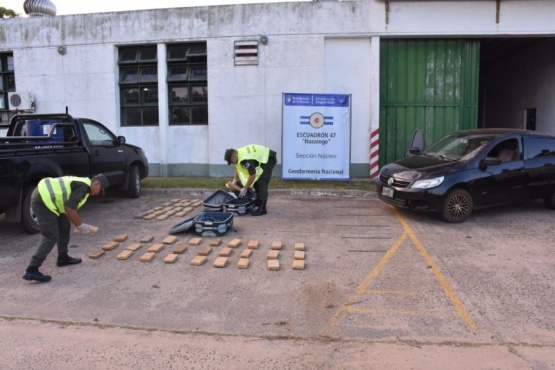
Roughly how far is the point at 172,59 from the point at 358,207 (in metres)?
7.43

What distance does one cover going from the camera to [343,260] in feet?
19.6

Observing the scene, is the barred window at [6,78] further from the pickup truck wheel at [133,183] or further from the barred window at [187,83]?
the pickup truck wheel at [133,183]

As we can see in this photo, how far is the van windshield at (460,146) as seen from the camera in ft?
27.2

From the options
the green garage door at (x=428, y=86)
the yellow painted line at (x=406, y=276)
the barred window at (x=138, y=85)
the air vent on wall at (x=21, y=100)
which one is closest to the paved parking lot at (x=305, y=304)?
the yellow painted line at (x=406, y=276)

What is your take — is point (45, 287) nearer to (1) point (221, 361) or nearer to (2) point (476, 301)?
(1) point (221, 361)

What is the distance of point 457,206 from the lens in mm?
7809

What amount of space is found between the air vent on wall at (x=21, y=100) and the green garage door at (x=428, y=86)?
10535 mm

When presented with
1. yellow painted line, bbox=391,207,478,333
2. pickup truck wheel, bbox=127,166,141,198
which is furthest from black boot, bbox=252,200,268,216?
pickup truck wheel, bbox=127,166,141,198

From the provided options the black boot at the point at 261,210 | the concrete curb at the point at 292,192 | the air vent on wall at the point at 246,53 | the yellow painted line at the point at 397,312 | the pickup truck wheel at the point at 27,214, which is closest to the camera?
the yellow painted line at the point at 397,312

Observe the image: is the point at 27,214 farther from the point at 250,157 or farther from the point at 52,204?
the point at 250,157

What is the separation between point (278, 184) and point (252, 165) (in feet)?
12.5

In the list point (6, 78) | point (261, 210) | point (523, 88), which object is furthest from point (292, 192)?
point (523, 88)

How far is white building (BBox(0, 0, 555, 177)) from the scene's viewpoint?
12.3 m

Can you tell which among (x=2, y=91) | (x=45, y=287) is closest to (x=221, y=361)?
(x=45, y=287)
